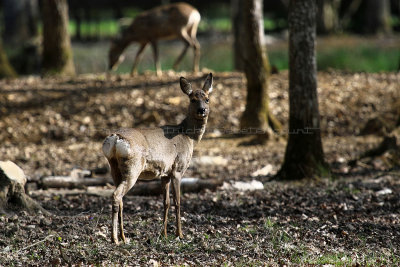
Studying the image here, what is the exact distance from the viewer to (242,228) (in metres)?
6.46

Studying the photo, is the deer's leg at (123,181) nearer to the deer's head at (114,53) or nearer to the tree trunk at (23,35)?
the deer's head at (114,53)

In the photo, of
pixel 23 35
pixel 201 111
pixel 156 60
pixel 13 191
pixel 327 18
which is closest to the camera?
pixel 201 111

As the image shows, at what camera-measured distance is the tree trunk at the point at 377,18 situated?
87.4ft

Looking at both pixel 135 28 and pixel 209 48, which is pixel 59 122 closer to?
pixel 135 28

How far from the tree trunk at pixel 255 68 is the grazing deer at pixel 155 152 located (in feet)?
15.6

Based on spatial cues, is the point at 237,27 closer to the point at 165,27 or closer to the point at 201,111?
the point at 165,27

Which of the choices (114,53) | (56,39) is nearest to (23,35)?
(56,39)

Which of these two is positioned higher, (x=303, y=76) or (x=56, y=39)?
(x=56, y=39)

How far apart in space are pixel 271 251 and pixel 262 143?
17.6ft

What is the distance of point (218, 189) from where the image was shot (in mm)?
8242

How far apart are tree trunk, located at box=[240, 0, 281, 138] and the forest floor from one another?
1.26 feet

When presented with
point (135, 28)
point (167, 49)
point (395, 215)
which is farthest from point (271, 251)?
point (167, 49)

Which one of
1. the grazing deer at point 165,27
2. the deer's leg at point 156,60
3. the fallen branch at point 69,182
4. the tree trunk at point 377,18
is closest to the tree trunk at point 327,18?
the tree trunk at point 377,18

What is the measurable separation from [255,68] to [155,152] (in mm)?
5458
